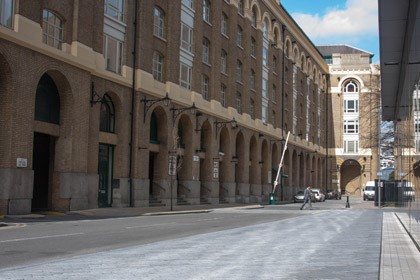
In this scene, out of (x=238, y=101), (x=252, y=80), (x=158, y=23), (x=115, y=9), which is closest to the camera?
(x=115, y=9)

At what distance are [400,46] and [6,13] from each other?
57.2 ft

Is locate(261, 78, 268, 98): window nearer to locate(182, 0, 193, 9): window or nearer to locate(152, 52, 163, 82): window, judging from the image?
locate(182, 0, 193, 9): window

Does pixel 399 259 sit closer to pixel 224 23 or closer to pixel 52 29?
pixel 52 29

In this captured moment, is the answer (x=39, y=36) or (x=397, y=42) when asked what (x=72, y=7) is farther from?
(x=397, y=42)

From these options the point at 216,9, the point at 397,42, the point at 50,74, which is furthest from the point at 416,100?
the point at 216,9

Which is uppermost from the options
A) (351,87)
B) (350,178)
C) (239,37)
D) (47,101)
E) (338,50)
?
(338,50)

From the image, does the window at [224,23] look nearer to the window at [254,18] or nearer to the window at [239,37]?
the window at [239,37]

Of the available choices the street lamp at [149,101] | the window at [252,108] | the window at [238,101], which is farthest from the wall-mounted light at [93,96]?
the window at [252,108]

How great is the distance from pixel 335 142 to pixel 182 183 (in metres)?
51.6

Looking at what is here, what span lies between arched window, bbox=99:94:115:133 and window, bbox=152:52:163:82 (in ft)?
15.7

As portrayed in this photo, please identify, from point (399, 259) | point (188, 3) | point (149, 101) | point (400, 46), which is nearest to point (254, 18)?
point (188, 3)

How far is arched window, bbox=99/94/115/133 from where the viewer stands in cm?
2945

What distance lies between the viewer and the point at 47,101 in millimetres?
25391

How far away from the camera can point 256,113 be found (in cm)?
5078
